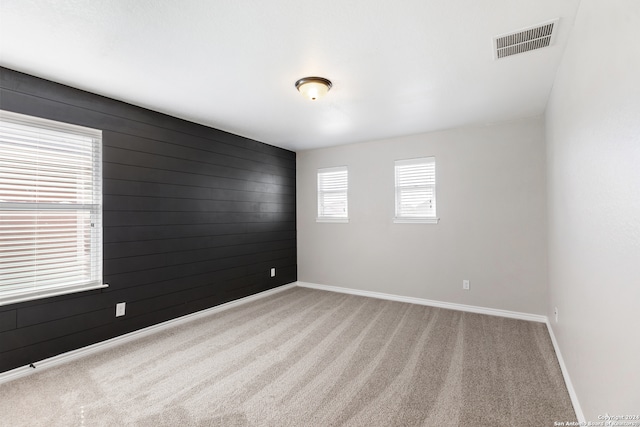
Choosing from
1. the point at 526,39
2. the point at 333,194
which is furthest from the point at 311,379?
the point at 333,194

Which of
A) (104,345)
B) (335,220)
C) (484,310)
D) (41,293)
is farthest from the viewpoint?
(335,220)

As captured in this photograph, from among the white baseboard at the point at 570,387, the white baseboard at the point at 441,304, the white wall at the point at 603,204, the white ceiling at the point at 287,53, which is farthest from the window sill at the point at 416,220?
the white wall at the point at 603,204

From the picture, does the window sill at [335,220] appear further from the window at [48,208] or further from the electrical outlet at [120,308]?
the window at [48,208]

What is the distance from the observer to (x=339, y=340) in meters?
3.10

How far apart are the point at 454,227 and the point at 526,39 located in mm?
2566

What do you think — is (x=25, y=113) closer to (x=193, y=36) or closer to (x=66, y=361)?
(x=193, y=36)

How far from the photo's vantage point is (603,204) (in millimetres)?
1405

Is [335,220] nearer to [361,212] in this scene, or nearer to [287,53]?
[361,212]

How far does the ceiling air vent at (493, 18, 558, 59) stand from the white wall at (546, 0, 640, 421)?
134 mm

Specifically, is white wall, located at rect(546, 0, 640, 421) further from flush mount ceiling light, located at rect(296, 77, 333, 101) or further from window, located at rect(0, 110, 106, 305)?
window, located at rect(0, 110, 106, 305)

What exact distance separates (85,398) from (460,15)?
3.66 meters

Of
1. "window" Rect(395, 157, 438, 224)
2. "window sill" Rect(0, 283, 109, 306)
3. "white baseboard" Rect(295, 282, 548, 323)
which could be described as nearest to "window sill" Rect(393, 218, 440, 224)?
"window" Rect(395, 157, 438, 224)

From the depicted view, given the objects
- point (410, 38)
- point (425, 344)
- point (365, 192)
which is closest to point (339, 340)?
point (425, 344)

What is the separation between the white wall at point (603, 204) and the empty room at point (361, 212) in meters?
0.02
